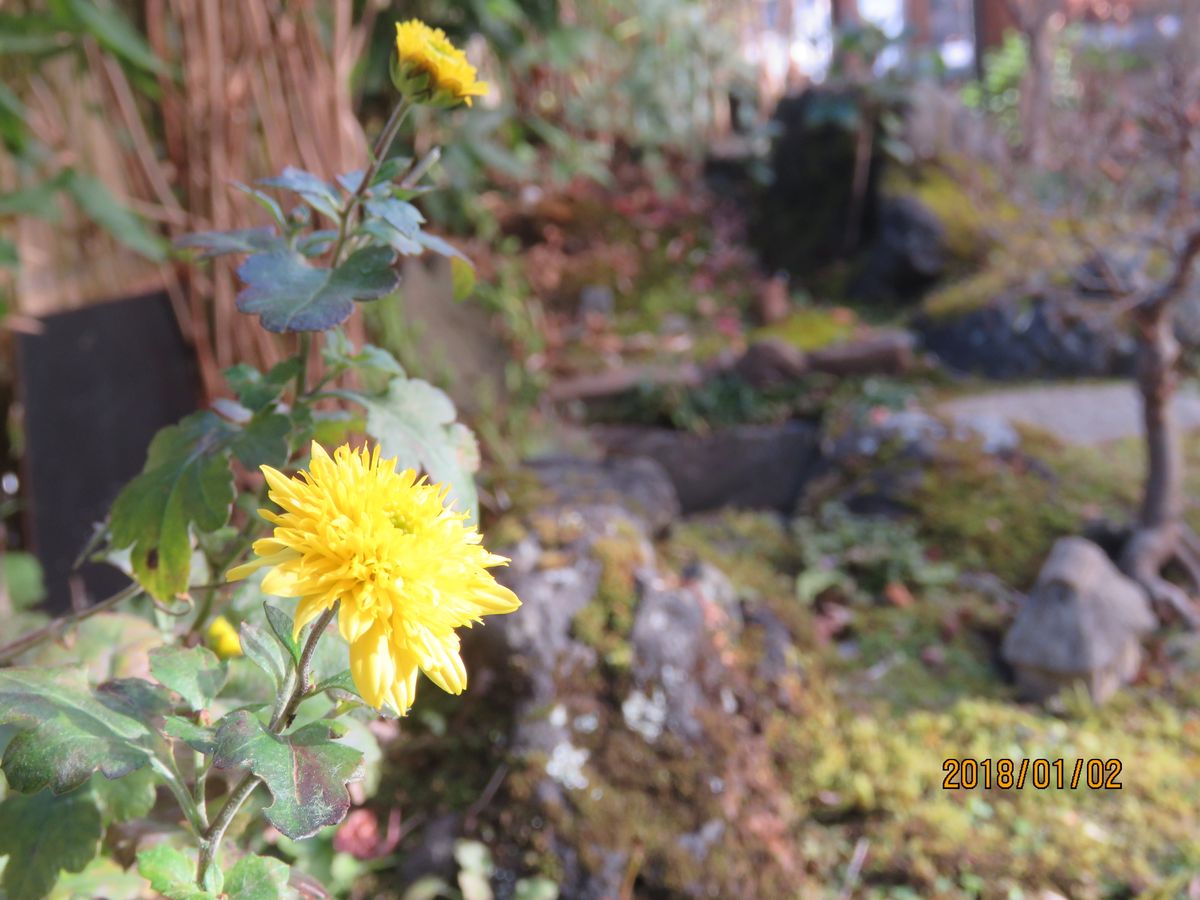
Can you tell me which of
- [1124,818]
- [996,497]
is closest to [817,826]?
[1124,818]

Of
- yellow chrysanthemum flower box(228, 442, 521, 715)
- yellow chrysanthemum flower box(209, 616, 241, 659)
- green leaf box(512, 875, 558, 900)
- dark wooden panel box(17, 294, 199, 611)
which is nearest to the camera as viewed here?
yellow chrysanthemum flower box(228, 442, 521, 715)

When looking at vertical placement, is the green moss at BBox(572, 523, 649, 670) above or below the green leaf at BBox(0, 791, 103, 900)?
below

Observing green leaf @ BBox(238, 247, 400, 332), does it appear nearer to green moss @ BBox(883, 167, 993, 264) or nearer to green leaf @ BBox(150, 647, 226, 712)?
green leaf @ BBox(150, 647, 226, 712)

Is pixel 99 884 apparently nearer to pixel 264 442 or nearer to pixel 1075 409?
pixel 264 442

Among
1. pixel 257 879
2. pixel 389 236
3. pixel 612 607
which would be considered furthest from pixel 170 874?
pixel 612 607

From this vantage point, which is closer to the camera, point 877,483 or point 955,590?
point 955,590

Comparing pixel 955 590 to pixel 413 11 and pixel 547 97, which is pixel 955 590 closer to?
pixel 413 11

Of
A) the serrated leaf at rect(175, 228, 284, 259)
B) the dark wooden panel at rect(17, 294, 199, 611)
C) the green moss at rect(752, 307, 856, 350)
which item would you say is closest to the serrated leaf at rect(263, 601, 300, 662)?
the serrated leaf at rect(175, 228, 284, 259)
